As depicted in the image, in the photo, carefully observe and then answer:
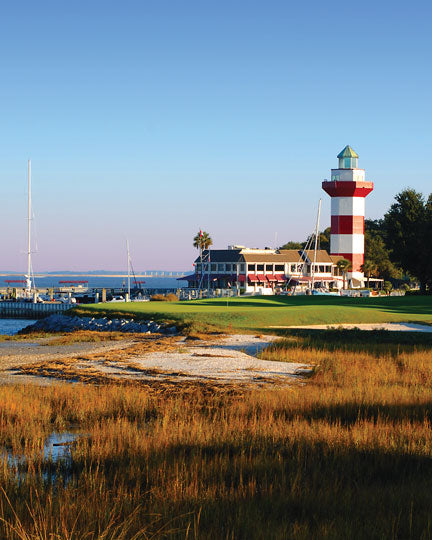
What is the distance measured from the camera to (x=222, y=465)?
857 centimetres

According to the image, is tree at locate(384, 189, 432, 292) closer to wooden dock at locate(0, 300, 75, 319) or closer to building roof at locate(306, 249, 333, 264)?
building roof at locate(306, 249, 333, 264)

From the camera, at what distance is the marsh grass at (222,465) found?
672 centimetres

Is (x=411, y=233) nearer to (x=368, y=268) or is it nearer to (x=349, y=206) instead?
(x=349, y=206)

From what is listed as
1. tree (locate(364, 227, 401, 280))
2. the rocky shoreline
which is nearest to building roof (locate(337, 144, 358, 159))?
tree (locate(364, 227, 401, 280))

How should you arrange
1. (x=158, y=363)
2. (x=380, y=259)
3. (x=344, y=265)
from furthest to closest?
1. (x=380, y=259)
2. (x=344, y=265)
3. (x=158, y=363)

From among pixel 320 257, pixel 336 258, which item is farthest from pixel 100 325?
pixel 320 257

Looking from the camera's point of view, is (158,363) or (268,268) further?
(268,268)

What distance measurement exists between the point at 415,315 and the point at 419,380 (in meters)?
24.8

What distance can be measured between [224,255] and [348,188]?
2080 cm

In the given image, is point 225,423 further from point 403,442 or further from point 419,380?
point 419,380

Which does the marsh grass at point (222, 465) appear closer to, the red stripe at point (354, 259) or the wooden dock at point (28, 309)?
the wooden dock at point (28, 309)

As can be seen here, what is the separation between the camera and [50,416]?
12.3m

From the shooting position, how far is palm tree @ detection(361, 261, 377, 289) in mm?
95200

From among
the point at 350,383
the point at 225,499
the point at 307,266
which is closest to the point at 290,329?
the point at 350,383
